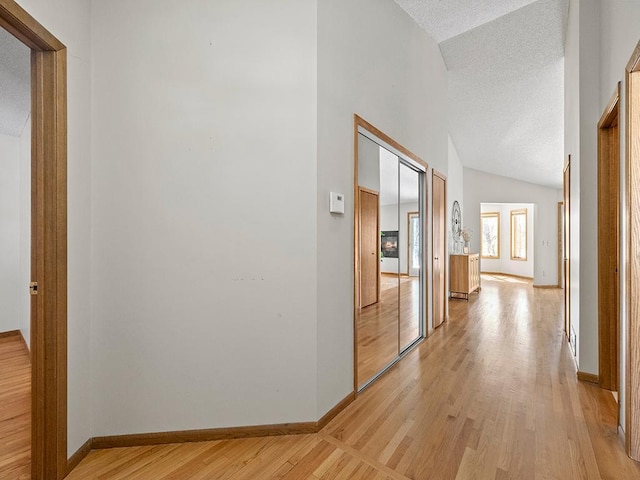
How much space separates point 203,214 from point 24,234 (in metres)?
2.92

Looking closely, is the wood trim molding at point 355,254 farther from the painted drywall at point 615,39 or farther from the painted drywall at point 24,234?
the painted drywall at point 24,234

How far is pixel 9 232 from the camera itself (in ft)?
12.3

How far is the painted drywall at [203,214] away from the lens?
1810 mm

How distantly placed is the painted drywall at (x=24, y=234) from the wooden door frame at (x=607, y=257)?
5.10m

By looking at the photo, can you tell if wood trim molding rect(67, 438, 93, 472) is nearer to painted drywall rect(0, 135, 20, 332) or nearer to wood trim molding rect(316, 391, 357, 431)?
wood trim molding rect(316, 391, 357, 431)

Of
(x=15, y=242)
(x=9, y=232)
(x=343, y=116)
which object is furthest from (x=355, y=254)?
(x=9, y=232)

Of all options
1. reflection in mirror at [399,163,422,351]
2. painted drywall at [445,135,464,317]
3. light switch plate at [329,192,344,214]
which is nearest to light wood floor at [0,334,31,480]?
light switch plate at [329,192,344,214]

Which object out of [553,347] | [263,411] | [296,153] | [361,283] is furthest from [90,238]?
[553,347]

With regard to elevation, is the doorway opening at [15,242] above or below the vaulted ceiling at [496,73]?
below

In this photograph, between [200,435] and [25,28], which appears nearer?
[25,28]

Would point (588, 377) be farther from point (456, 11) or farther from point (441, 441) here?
point (456, 11)

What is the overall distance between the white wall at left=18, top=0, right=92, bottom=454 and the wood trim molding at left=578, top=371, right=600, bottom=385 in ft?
11.4

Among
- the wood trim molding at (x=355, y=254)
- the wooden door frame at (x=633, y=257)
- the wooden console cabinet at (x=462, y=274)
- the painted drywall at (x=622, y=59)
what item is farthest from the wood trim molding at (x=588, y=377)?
the wooden console cabinet at (x=462, y=274)

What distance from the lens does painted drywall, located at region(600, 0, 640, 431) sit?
66.8 inches
